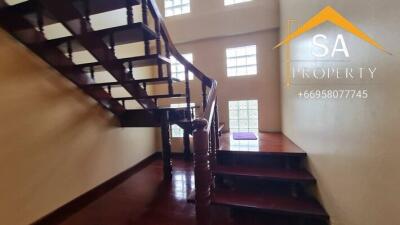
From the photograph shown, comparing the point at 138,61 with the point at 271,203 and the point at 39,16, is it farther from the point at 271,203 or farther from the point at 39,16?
the point at 271,203

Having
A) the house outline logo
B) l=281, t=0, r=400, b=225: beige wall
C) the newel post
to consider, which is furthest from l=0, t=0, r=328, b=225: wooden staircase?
the house outline logo

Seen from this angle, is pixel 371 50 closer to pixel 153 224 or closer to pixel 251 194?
pixel 251 194

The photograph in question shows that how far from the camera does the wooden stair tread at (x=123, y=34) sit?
1.50 metres

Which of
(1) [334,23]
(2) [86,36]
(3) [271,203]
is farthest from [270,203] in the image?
(2) [86,36]

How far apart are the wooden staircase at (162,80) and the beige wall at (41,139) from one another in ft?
0.50

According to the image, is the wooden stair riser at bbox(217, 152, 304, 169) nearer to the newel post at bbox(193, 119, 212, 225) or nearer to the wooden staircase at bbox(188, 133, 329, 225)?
the wooden staircase at bbox(188, 133, 329, 225)

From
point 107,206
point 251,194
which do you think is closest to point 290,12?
point 251,194

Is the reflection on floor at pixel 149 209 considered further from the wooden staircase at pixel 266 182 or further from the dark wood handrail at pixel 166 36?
the dark wood handrail at pixel 166 36

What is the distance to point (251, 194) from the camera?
1979mm

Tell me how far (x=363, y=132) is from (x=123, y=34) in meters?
1.83

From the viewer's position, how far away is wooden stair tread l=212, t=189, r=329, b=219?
1679 millimetres

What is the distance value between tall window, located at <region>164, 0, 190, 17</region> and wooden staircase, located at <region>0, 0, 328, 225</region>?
2.42 metres

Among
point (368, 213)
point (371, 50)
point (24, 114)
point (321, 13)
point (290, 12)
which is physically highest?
point (290, 12)

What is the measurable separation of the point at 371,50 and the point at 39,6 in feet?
7.21
